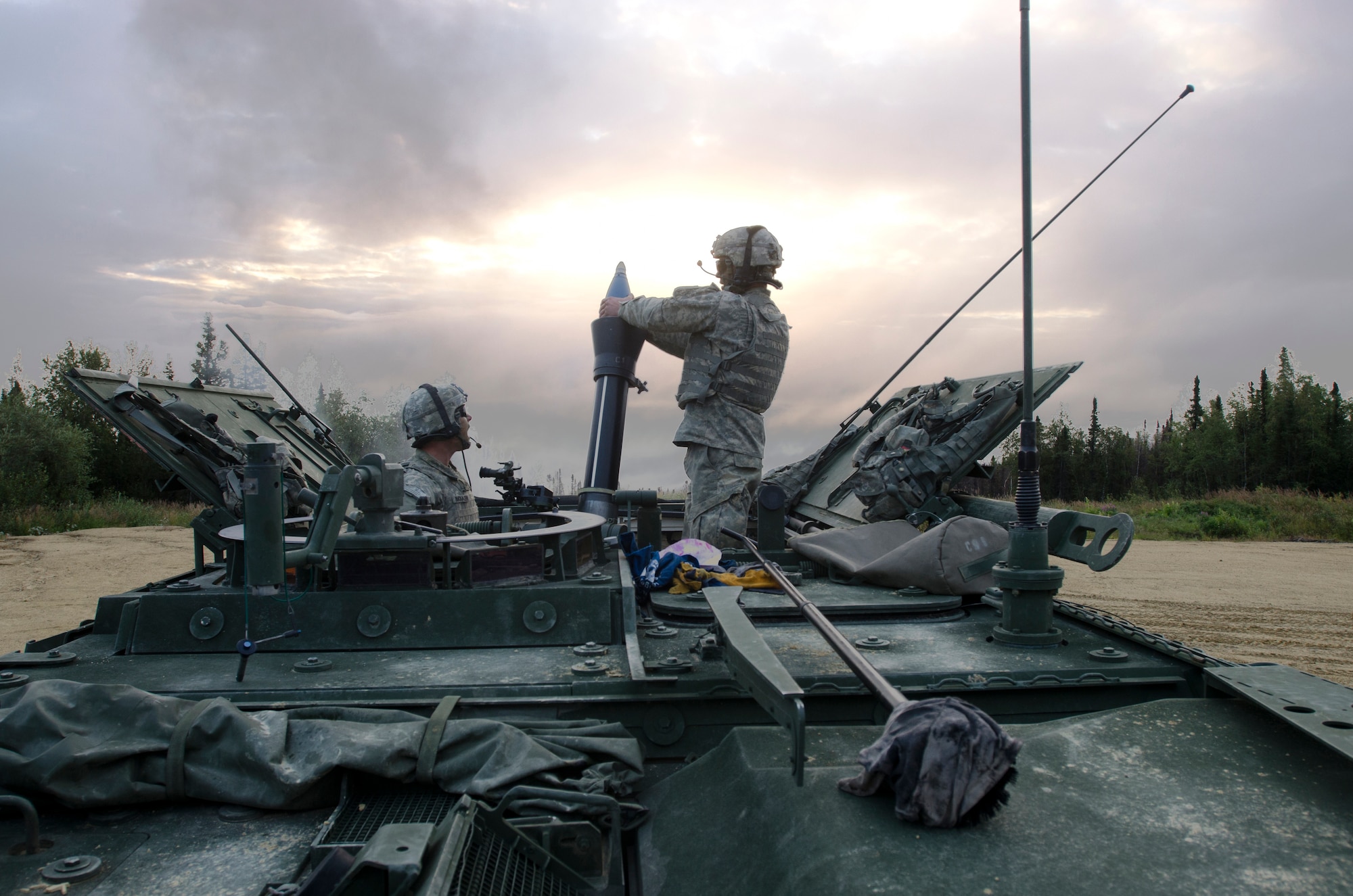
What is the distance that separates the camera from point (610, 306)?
6.41 m

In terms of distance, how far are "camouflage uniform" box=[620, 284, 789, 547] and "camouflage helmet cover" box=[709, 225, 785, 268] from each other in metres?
0.21

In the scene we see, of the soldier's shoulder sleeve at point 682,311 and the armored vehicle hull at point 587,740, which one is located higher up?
the soldier's shoulder sleeve at point 682,311

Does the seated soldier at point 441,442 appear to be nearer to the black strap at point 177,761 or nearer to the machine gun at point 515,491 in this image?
the machine gun at point 515,491

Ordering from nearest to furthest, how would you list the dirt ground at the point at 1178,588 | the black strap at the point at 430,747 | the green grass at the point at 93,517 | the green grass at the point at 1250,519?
the black strap at the point at 430,747, the dirt ground at the point at 1178,588, the green grass at the point at 1250,519, the green grass at the point at 93,517

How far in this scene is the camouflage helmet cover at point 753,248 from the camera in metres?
5.84

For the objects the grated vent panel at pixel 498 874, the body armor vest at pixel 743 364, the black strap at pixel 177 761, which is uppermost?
the body armor vest at pixel 743 364

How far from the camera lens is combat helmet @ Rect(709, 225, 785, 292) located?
5840mm

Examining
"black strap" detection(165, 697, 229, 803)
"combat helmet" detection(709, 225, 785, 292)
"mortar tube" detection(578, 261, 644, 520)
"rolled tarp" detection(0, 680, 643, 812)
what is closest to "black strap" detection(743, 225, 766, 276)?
"combat helmet" detection(709, 225, 785, 292)

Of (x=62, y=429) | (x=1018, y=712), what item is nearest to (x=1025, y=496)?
(x=1018, y=712)

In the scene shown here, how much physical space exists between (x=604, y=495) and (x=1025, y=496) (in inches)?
136

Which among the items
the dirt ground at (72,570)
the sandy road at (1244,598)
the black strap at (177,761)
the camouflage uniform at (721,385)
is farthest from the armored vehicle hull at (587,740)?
the dirt ground at (72,570)

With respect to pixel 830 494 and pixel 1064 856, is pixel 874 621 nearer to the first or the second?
pixel 1064 856

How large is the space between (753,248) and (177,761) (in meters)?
4.42

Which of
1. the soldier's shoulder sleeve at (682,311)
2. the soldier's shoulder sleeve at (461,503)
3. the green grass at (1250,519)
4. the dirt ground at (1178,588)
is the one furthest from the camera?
the green grass at (1250,519)
